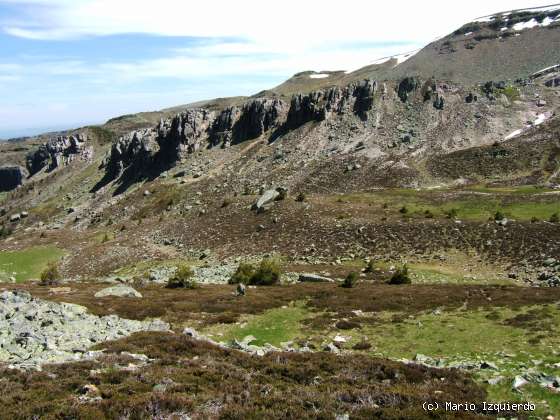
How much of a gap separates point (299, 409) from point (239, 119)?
104 m

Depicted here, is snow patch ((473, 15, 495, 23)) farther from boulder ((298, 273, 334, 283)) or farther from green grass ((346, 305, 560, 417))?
green grass ((346, 305, 560, 417))

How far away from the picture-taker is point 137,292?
37781 mm

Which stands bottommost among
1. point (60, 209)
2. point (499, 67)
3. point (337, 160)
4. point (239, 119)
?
point (60, 209)

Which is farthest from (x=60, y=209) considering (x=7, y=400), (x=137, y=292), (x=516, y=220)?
(x=7, y=400)

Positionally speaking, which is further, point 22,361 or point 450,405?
point 22,361

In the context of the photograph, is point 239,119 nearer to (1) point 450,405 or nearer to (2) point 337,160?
(2) point 337,160

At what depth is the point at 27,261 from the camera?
66.7 metres

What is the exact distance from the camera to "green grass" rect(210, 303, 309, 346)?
83.9 ft

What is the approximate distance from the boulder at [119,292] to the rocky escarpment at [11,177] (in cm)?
17375

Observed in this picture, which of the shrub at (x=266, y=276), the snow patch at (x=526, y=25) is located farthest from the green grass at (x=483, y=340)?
the snow patch at (x=526, y=25)

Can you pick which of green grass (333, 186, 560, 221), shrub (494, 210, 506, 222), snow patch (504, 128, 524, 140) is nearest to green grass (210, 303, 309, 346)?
shrub (494, 210, 506, 222)

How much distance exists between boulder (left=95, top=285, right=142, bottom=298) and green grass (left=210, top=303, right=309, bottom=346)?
12562 mm

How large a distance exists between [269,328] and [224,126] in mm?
90320

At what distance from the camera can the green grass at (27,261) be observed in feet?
198
